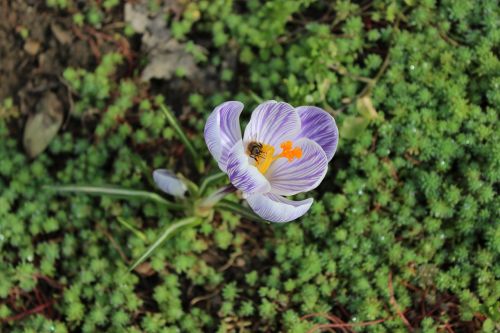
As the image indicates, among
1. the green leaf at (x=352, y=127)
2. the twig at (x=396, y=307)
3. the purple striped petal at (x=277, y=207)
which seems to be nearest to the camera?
the purple striped petal at (x=277, y=207)

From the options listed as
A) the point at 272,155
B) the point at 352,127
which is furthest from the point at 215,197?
the point at 352,127

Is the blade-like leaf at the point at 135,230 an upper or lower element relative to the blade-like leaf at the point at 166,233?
lower

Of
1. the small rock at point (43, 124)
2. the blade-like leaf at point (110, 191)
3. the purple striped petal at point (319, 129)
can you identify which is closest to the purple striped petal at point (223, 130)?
the purple striped petal at point (319, 129)

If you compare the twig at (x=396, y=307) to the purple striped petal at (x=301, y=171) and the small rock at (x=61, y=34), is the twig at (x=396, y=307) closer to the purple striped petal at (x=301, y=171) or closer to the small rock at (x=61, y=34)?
the purple striped petal at (x=301, y=171)

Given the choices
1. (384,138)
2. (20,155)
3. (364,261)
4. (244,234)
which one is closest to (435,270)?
(364,261)

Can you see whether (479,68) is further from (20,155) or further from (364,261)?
(20,155)
